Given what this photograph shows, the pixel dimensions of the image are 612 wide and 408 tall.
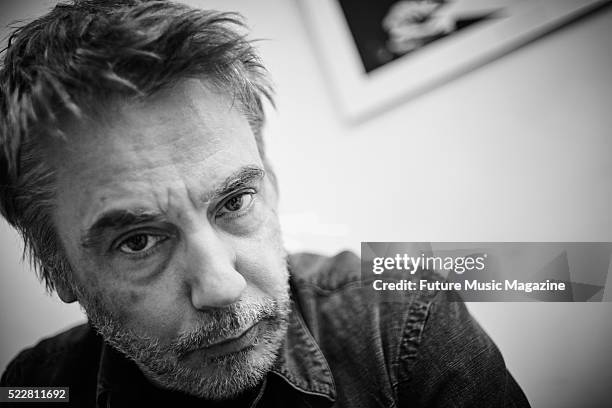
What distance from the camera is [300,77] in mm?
1099

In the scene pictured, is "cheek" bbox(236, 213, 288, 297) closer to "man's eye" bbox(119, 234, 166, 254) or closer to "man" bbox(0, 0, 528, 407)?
"man" bbox(0, 0, 528, 407)

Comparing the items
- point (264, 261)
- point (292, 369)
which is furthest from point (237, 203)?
point (292, 369)

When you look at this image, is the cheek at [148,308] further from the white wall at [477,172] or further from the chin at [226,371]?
the white wall at [477,172]

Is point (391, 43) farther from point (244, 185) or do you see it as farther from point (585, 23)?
point (244, 185)

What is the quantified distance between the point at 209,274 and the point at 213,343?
0.42 feet

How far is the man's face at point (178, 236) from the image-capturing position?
69cm

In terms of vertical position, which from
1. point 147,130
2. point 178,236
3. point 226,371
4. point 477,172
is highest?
point 147,130

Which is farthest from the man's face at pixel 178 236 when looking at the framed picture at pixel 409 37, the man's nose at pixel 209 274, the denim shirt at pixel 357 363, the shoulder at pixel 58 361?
the framed picture at pixel 409 37

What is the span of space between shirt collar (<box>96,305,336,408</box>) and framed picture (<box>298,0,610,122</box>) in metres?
0.54

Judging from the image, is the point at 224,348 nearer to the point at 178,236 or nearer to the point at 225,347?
the point at 225,347

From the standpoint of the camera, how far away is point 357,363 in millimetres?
870

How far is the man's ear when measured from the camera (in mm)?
851

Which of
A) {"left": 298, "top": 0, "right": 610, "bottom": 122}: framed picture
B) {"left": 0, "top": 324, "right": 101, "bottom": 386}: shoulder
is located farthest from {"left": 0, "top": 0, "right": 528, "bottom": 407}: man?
{"left": 298, "top": 0, "right": 610, "bottom": 122}: framed picture

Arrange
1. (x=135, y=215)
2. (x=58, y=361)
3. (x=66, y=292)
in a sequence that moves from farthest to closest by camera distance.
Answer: (x=58, y=361) → (x=66, y=292) → (x=135, y=215)
